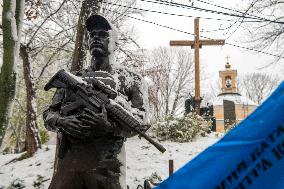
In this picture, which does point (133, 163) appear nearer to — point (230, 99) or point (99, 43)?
point (99, 43)

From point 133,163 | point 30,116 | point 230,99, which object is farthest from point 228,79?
point 133,163

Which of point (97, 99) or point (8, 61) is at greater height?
point (8, 61)

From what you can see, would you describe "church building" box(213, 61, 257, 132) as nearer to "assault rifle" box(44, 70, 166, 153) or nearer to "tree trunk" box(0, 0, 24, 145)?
"tree trunk" box(0, 0, 24, 145)

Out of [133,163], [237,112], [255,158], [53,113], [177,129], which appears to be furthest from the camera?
[237,112]

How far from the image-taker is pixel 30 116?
13.6 metres

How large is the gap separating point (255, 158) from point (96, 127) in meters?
1.80

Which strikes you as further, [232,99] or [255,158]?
[232,99]

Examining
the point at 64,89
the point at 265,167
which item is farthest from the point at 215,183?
the point at 64,89

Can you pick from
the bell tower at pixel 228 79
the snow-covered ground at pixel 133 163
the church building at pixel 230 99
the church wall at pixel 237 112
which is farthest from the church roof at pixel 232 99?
the snow-covered ground at pixel 133 163

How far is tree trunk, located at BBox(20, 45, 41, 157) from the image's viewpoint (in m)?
13.3

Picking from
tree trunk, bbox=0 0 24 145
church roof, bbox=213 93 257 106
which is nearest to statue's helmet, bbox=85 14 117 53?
tree trunk, bbox=0 0 24 145

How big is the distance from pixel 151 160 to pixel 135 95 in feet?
28.1

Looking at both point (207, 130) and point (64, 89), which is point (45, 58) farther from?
point (64, 89)

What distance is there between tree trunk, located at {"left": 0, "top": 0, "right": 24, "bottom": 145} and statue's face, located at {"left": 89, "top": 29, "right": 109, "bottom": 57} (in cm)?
293
